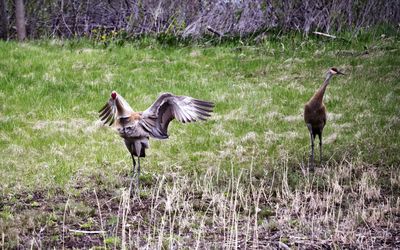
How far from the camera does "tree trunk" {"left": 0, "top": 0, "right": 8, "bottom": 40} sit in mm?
13992

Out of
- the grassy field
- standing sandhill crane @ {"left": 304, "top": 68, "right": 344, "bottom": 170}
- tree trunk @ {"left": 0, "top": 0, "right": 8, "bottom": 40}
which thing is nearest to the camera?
the grassy field

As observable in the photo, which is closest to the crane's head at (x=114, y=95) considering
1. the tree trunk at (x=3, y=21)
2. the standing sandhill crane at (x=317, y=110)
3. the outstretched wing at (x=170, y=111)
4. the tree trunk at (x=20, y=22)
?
the outstretched wing at (x=170, y=111)

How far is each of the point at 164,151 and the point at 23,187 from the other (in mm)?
1954

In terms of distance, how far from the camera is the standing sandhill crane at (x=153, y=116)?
657cm

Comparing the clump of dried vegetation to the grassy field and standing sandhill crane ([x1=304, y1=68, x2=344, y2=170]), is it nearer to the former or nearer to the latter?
the grassy field

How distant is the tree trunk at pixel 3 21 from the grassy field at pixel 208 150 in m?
1.43

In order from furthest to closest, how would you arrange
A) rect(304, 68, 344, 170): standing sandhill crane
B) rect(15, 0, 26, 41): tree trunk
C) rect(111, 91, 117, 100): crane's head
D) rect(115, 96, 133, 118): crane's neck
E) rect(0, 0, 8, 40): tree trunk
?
rect(0, 0, 8, 40): tree trunk → rect(15, 0, 26, 41): tree trunk → rect(304, 68, 344, 170): standing sandhill crane → rect(115, 96, 133, 118): crane's neck → rect(111, 91, 117, 100): crane's head

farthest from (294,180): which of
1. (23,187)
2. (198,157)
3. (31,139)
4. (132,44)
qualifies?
(132,44)

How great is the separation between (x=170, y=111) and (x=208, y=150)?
5.68 feet

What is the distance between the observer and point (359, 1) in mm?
13727

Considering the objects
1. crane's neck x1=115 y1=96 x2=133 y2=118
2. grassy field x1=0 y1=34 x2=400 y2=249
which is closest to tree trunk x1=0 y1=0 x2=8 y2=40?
grassy field x1=0 y1=34 x2=400 y2=249

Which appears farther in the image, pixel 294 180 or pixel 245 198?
pixel 294 180

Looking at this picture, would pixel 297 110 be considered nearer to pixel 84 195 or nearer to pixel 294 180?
pixel 294 180

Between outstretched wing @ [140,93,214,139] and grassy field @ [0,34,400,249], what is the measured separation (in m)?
0.59
